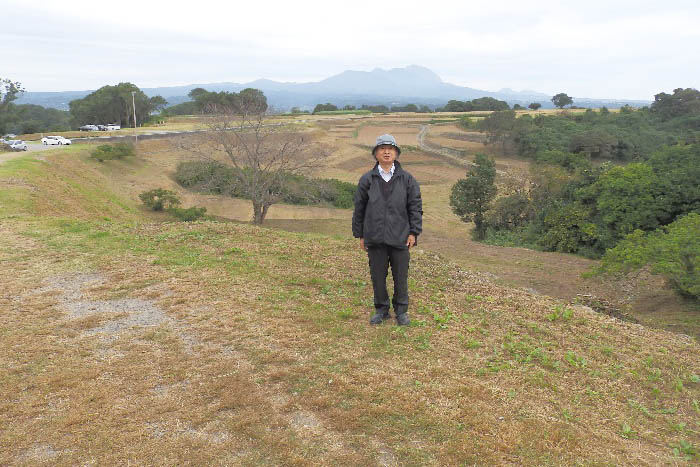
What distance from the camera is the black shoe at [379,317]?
534cm

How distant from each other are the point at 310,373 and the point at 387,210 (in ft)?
6.28

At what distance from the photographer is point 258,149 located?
812 inches

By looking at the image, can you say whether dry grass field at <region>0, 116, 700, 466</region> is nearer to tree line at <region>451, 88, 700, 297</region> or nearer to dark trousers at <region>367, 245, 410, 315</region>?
dark trousers at <region>367, 245, 410, 315</region>

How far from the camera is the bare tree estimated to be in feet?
68.1

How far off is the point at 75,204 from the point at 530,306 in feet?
54.8

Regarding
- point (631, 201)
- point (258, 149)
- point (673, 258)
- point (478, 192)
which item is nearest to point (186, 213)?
point (258, 149)

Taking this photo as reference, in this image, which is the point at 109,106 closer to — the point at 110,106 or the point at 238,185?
the point at 110,106

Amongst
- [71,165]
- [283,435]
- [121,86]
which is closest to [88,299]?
[283,435]

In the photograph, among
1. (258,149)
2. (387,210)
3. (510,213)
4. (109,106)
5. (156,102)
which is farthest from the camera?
(156,102)

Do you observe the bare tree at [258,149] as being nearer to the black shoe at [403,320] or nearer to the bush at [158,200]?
the bush at [158,200]

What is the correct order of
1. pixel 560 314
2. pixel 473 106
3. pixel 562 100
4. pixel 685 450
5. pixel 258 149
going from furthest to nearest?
pixel 562 100 → pixel 473 106 → pixel 258 149 → pixel 560 314 → pixel 685 450

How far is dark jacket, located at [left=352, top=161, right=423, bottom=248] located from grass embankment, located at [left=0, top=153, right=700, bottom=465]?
44.7 inches

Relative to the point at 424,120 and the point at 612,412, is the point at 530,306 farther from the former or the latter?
the point at 424,120

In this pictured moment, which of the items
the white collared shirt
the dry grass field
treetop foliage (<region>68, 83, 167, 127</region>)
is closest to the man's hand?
the white collared shirt
